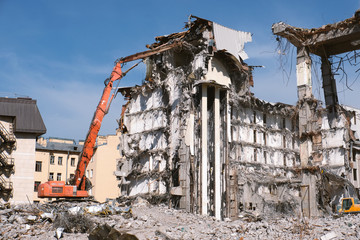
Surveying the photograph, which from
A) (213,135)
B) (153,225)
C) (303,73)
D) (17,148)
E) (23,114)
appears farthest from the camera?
(23,114)

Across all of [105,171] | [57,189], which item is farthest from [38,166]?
[57,189]

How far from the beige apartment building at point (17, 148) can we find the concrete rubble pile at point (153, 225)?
1962 cm

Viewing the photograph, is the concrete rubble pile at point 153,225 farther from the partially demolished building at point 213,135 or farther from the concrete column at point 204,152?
the partially demolished building at point 213,135

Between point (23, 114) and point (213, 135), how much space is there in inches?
929

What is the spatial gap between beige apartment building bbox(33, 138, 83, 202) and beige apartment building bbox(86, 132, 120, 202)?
3608 mm

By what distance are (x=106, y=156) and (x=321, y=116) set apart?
2947 centimetres

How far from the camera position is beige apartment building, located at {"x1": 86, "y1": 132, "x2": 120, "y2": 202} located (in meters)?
60.3

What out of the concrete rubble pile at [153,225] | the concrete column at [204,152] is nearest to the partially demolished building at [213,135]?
the concrete column at [204,152]

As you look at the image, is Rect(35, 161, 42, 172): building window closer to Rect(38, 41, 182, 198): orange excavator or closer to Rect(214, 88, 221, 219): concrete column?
Rect(38, 41, 182, 198): orange excavator

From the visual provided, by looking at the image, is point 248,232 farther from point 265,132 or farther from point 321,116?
point 321,116

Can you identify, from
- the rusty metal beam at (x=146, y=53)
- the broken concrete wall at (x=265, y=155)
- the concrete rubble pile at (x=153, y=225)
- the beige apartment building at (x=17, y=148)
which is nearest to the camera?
the concrete rubble pile at (x=153, y=225)

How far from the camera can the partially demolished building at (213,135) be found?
98.4 ft

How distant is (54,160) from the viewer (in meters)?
63.7

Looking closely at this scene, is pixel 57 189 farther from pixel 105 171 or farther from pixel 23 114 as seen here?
pixel 105 171
